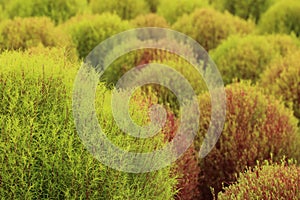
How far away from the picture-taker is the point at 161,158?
533cm

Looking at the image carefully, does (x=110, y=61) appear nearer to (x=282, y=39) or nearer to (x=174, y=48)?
(x=174, y=48)

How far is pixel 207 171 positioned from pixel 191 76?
2102mm

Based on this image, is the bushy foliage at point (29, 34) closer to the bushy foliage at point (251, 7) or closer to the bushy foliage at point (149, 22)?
the bushy foliage at point (149, 22)

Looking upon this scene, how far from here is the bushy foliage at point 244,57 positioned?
11.7m

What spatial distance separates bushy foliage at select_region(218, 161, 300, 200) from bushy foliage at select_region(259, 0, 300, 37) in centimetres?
1001

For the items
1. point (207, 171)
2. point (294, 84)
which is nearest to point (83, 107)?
point (207, 171)

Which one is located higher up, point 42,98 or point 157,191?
point 42,98

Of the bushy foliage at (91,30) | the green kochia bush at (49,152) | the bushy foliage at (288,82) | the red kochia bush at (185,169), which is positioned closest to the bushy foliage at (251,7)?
the bushy foliage at (91,30)

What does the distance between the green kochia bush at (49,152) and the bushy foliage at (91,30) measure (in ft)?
24.5

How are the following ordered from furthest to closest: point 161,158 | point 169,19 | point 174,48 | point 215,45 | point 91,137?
point 169,19, point 215,45, point 174,48, point 161,158, point 91,137

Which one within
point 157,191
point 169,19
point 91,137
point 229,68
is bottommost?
point 169,19

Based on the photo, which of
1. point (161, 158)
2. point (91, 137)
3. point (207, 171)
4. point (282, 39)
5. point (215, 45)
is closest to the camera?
point (91, 137)

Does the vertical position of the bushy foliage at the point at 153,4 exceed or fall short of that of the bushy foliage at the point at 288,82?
it falls short

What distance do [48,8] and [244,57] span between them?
20.1ft
